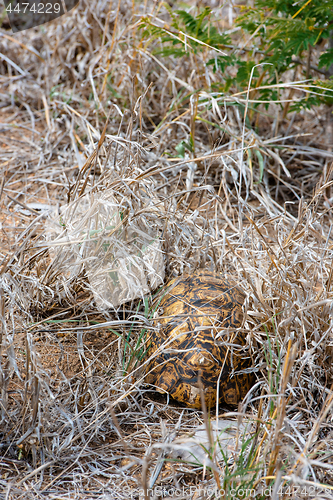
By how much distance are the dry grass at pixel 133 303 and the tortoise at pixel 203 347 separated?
0.06 m

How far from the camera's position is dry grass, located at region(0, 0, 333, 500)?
1.36 m

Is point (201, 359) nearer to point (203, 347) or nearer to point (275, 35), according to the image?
point (203, 347)

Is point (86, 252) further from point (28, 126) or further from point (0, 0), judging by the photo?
point (0, 0)

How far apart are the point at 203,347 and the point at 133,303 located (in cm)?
41

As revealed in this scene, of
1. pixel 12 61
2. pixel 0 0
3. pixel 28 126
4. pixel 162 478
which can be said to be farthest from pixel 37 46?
pixel 162 478

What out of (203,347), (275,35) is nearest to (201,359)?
(203,347)

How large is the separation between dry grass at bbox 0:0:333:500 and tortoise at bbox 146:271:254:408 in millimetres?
61

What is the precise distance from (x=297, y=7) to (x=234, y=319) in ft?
6.18

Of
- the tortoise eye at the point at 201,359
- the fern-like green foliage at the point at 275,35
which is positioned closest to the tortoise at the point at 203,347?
the tortoise eye at the point at 201,359

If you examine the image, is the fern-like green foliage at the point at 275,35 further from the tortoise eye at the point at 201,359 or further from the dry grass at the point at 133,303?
the tortoise eye at the point at 201,359

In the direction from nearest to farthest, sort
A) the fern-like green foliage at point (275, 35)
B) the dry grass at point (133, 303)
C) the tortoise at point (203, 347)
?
the dry grass at point (133, 303) < the tortoise at point (203, 347) < the fern-like green foliage at point (275, 35)

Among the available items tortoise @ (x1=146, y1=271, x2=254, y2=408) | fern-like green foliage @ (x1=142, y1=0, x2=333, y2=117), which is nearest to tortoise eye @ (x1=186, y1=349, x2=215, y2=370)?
tortoise @ (x1=146, y1=271, x2=254, y2=408)

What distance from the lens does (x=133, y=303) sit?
1987 millimetres

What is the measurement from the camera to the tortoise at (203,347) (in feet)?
5.59
